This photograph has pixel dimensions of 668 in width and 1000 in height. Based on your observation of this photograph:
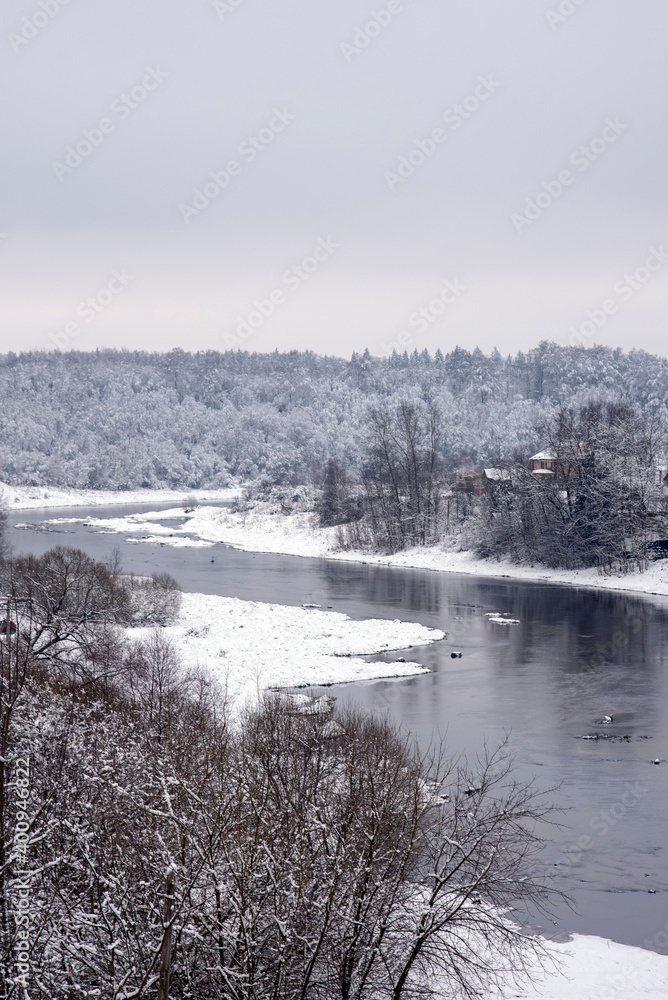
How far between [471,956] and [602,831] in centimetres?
501

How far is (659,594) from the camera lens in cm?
4319

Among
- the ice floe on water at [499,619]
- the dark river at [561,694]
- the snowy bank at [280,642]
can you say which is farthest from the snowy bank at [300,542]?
the snowy bank at [280,642]

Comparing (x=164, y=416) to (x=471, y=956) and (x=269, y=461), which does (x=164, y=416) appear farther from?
(x=471, y=956)

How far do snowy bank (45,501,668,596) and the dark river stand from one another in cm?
253

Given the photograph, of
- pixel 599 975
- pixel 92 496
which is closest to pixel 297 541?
pixel 599 975

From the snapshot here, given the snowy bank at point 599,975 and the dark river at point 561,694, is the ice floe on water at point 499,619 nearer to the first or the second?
the dark river at point 561,694

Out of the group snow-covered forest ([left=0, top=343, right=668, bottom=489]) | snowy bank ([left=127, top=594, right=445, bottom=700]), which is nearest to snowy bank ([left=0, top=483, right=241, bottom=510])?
snow-covered forest ([left=0, top=343, right=668, bottom=489])

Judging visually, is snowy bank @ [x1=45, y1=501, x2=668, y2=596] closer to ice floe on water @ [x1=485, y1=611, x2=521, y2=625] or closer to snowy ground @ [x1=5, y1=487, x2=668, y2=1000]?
snowy ground @ [x1=5, y1=487, x2=668, y2=1000]

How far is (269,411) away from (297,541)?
113 metres

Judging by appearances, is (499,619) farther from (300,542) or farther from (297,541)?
(297,541)

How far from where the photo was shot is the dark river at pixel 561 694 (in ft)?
44.5

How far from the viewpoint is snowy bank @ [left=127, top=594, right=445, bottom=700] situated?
26109 millimetres

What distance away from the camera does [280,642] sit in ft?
98.9

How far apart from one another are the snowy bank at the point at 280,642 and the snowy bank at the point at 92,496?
251ft
